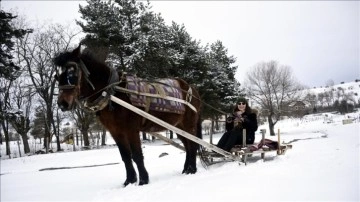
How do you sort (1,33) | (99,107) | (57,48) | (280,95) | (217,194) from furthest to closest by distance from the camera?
(280,95) < (57,48) < (1,33) < (99,107) < (217,194)

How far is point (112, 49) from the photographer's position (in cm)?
2398

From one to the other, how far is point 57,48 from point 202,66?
14.4 metres

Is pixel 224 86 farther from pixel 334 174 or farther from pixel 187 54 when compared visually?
pixel 334 174

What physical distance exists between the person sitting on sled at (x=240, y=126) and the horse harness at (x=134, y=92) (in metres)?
1.09

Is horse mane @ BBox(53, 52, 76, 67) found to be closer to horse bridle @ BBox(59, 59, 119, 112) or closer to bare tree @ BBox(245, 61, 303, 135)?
horse bridle @ BBox(59, 59, 119, 112)

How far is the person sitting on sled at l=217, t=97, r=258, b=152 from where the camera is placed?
7.20 m

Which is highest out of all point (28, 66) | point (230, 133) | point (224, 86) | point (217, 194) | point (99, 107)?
point (28, 66)

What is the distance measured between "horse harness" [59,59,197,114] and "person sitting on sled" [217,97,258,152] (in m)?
1.09

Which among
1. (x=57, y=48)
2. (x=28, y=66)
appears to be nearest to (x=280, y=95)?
(x=57, y=48)

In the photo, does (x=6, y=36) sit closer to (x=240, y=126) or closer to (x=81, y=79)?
(x=81, y=79)

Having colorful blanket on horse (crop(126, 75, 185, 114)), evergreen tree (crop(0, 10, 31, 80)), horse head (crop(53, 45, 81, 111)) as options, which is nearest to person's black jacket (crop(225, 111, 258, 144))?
colorful blanket on horse (crop(126, 75, 185, 114))

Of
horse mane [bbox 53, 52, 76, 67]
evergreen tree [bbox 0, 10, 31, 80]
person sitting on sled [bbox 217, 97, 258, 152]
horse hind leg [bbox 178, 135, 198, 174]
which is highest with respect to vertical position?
evergreen tree [bbox 0, 10, 31, 80]

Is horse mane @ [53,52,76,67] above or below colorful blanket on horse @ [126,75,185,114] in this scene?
above

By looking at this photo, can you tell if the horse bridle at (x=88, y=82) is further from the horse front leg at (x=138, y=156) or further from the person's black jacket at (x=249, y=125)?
the person's black jacket at (x=249, y=125)
